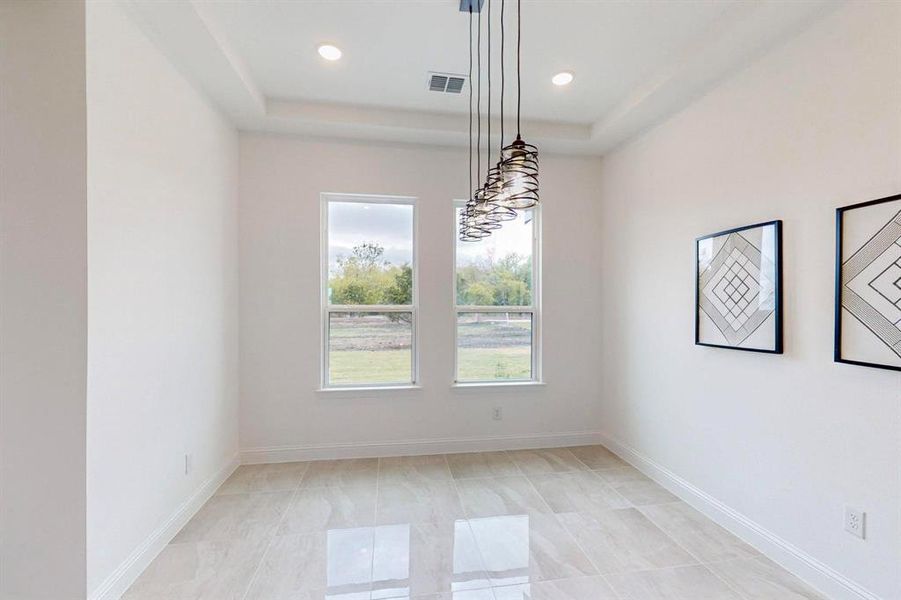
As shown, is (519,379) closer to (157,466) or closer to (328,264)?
(328,264)

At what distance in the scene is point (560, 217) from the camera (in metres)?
3.90

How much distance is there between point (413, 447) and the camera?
366 centimetres

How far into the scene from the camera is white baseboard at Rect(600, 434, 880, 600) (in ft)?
6.15

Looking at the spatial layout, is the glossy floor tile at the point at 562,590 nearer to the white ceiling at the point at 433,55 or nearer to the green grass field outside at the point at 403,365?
the green grass field outside at the point at 403,365

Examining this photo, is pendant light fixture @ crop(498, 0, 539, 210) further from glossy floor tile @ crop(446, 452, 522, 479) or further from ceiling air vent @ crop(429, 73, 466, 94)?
glossy floor tile @ crop(446, 452, 522, 479)

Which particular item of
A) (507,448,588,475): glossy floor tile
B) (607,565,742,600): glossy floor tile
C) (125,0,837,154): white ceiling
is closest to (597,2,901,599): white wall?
(125,0,837,154): white ceiling

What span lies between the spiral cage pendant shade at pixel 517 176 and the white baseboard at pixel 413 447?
2.59 m

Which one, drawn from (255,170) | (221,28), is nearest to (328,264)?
(255,170)

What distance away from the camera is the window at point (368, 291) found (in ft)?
12.0

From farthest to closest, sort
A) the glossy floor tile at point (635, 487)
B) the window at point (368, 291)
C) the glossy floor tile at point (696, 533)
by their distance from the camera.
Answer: the window at point (368, 291), the glossy floor tile at point (635, 487), the glossy floor tile at point (696, 533)

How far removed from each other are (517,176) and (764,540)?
2.44 meters

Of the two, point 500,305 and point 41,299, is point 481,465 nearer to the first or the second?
point 500,305

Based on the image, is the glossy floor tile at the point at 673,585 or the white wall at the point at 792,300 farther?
the glossy floor tile at the point at 673,585

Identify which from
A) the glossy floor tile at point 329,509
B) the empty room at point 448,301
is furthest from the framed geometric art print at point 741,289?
the glossy floor tile at point 329,509
